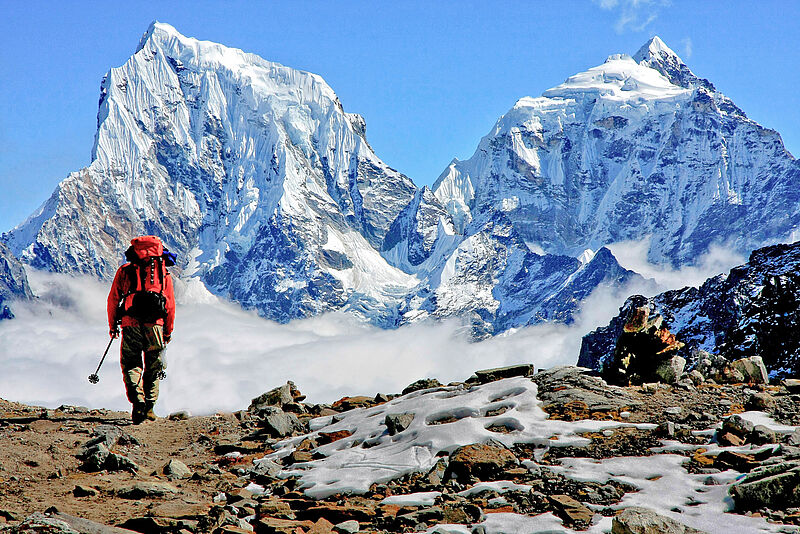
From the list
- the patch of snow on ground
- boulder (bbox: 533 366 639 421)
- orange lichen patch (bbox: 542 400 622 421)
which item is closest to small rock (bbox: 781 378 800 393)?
boulder (bbox: 533 366 639 421)

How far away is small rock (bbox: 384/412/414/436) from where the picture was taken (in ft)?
36.5

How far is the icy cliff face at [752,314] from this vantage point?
38.4 meters

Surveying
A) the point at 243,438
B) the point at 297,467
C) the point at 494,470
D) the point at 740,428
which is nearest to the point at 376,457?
the point at 297,467

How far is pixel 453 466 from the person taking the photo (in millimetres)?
9117

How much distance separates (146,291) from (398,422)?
6.85 meters

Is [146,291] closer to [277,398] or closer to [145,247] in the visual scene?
[145,247]

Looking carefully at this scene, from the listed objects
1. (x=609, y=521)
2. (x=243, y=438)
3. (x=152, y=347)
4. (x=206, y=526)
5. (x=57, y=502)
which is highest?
(x=152, y=347)

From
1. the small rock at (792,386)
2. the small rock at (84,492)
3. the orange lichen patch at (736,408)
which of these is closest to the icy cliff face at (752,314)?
the small rock at (792,386)

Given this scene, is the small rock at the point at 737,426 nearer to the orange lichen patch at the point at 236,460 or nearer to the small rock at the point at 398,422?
the small rock at the point at 398,422

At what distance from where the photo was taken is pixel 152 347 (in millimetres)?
15266

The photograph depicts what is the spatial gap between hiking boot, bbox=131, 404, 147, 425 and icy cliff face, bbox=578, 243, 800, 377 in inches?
620

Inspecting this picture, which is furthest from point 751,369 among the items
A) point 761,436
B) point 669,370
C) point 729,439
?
point 729,439

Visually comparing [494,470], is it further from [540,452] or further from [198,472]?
[198,472]

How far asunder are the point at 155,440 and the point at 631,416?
27.1 ft
